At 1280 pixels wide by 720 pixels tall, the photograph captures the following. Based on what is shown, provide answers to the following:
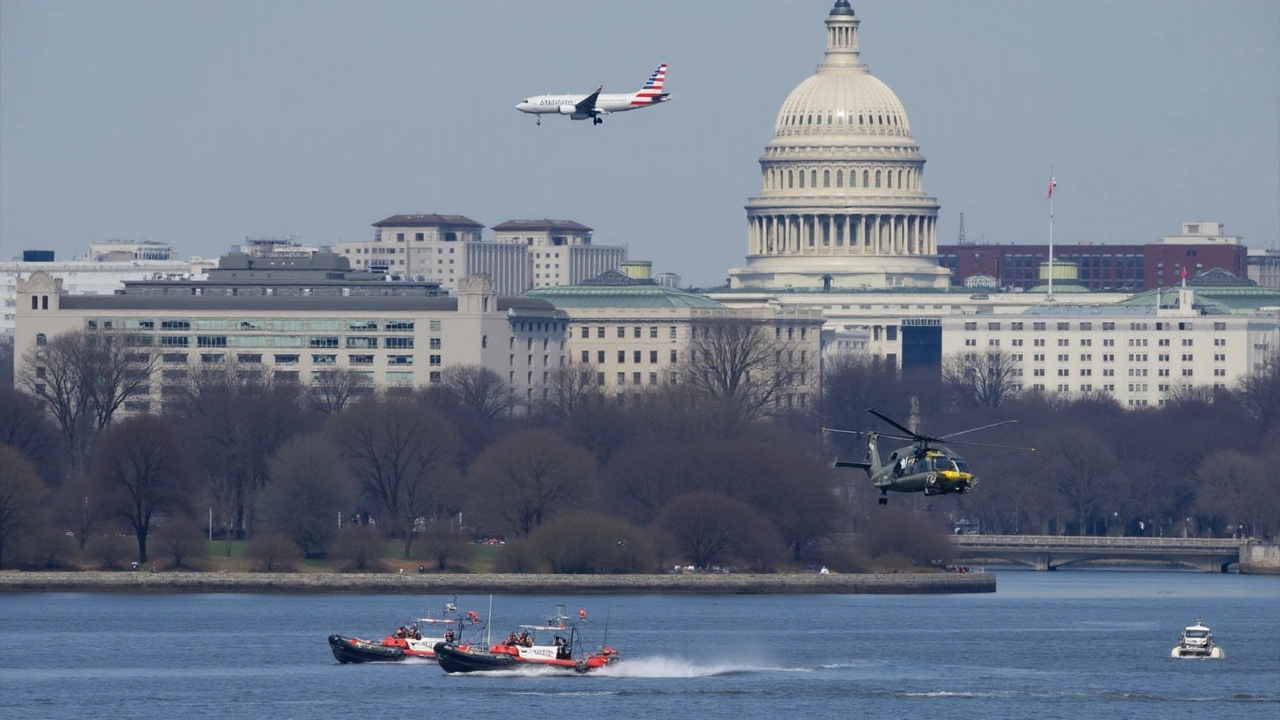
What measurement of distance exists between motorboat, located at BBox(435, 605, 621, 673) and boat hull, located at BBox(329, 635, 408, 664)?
4.67 feet

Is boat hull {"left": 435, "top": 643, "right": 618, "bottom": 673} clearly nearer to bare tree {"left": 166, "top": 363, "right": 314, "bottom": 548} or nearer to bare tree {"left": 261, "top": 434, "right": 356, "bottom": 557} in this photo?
bare tree {"left": 261, "top": 434, "right": 356, "bottom": 557}

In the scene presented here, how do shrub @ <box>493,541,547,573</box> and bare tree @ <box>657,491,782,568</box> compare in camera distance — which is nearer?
shrub @ <box>493,541,547,573</box>

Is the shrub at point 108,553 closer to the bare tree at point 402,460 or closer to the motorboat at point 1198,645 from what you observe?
the bare tree at point 402,460

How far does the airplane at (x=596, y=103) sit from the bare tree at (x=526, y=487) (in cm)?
3918

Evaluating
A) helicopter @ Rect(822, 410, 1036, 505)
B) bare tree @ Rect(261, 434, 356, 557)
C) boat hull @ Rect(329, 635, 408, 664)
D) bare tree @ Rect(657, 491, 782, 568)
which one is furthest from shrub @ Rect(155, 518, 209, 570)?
helicopter @ Rect(822, 410, 1036, 505)

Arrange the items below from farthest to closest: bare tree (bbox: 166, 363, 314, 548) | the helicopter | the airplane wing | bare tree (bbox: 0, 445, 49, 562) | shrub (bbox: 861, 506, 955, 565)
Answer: bare tree (bbox: 166, 363, 314, 548) → shrub (bbox: 861, 506, 955, 565) → bare tree (bbox: 0, 445, 49, 562) → the airplane wing → the helicopter

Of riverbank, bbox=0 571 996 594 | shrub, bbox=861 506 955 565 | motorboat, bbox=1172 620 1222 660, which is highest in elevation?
shrub, bbox=861 506 955 565

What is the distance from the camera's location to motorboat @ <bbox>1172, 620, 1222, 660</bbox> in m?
149

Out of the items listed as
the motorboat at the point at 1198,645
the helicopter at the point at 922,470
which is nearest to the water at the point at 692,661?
the motorboat at the point at 1198,645

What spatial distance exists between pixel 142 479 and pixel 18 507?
7.08m

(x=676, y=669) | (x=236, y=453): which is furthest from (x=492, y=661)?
(x=236, y=453)

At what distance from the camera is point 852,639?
6078 inches

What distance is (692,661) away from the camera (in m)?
146

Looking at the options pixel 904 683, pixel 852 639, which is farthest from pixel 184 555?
pixel 904 683
